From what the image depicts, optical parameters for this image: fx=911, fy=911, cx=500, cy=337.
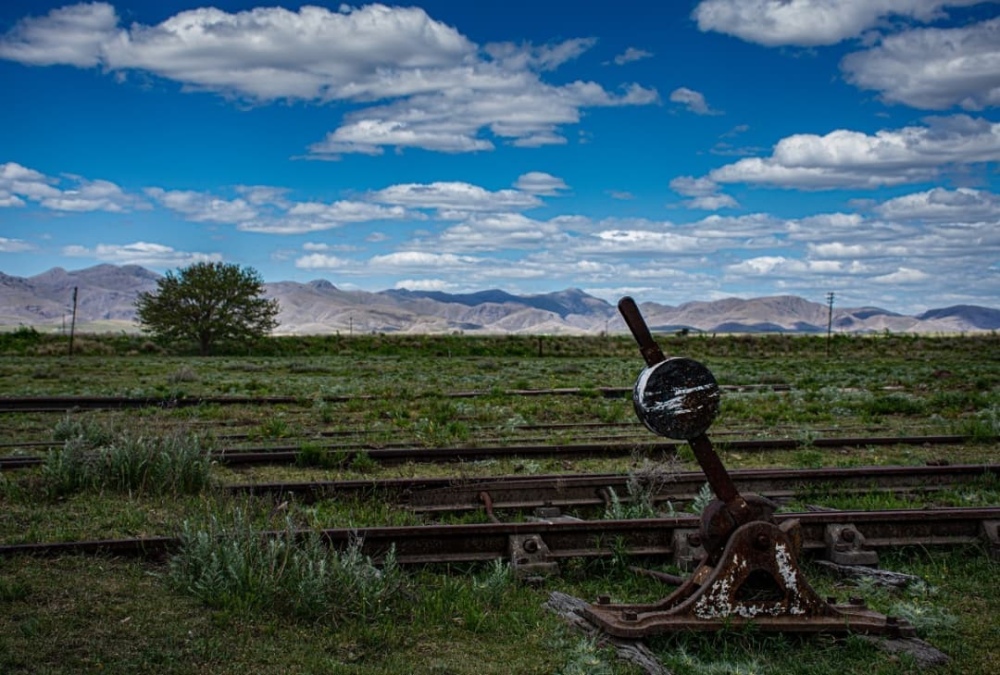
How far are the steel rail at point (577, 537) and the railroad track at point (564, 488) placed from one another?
1532 mm

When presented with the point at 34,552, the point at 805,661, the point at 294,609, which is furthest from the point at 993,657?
the point at 34,552

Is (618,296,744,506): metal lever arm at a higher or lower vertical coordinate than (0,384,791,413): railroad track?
higher

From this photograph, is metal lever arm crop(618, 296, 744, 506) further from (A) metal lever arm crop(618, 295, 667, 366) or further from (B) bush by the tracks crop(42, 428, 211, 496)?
(B) bush by the tracks crop(42, 428, 211, 496)

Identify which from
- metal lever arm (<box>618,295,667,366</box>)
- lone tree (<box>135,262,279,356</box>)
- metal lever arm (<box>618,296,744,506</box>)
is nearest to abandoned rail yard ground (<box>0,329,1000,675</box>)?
metal lever arm (<box>618,296,744,506</box>)

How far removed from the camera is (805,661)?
18.9 feet

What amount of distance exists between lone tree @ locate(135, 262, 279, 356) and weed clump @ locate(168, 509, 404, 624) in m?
56.5

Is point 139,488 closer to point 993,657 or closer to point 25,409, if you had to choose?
point 993,657

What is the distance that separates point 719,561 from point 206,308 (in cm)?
6150

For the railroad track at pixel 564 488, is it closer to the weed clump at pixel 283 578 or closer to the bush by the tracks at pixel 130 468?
the bush by the tracks at pixel 130 468

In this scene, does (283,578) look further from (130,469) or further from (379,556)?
(130,469)

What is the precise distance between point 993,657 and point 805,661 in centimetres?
127

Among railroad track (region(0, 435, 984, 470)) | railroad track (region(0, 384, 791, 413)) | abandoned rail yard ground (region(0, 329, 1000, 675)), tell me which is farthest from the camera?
railroad track (region(0, 384, 791, 413))

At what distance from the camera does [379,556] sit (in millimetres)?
7406

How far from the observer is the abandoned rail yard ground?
5590 millimetres
